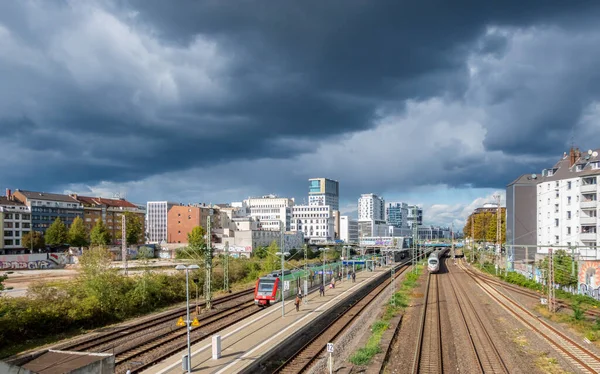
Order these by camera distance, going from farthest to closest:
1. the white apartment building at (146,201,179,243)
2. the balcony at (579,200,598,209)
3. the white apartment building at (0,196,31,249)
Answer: the white apartment building at (146,201,179,243), the white apartment building at (0,196,31,249), the balcony at (579,200,598,209)

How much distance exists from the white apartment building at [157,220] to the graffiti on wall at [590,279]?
14475 cm

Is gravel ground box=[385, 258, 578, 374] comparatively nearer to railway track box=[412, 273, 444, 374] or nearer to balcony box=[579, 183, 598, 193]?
railway track box=[412, 273, 444, 374]

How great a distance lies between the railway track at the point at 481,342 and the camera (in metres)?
20.1

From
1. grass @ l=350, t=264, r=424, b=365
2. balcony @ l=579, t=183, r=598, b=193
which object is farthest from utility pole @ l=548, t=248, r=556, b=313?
balcony @ l=579, t=183, r=598, b=193

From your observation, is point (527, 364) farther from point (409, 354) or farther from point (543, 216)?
point (543, 216)

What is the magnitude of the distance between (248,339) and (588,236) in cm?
5959

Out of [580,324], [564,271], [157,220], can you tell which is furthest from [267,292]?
[157,220]

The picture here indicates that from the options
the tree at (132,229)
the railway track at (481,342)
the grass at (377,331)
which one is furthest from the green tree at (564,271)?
the tree at (132,229)

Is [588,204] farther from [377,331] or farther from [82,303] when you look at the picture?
[82,303]

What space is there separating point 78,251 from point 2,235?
1773 centimetres

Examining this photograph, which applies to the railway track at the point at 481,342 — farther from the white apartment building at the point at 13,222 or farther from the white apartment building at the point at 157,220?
the white apartment building at the point at 157,220

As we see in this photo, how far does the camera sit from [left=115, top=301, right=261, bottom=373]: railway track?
67.8 ft

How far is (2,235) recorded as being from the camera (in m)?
94.5

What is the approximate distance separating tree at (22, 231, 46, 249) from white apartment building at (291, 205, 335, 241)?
352 ft
